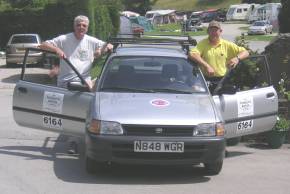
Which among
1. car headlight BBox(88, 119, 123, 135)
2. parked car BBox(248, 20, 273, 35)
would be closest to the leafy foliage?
car headlight BBox(88, 119, 123, 135)

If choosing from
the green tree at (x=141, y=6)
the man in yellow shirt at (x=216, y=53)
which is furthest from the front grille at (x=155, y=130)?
the green tree at (x=141, y=6)

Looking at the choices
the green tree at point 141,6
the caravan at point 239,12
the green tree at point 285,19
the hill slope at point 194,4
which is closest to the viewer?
the green tree at point 285,19

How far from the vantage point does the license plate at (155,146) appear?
723 cm

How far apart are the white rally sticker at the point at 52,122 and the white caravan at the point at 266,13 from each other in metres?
71.5

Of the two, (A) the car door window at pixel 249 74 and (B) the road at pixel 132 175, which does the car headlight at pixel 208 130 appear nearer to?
(B) the road at pixel 132 175

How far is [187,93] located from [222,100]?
642 mm

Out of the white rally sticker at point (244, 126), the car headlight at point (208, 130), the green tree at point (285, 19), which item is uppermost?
the car headlight at point (208, 130)

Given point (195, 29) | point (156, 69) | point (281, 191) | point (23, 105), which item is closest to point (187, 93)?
point (156, 69)

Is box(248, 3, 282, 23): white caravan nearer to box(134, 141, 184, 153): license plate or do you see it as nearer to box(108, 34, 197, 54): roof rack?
box(108, 34, 197, 54): roof rack

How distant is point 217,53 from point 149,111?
7.34 feet

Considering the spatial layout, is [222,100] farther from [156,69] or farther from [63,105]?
[63,105]

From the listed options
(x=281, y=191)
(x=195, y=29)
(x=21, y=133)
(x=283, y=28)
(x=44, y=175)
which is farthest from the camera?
(x=195, y=29)

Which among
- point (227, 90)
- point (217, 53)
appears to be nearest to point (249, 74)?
point (217, 53)

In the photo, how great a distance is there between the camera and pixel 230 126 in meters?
8.69
